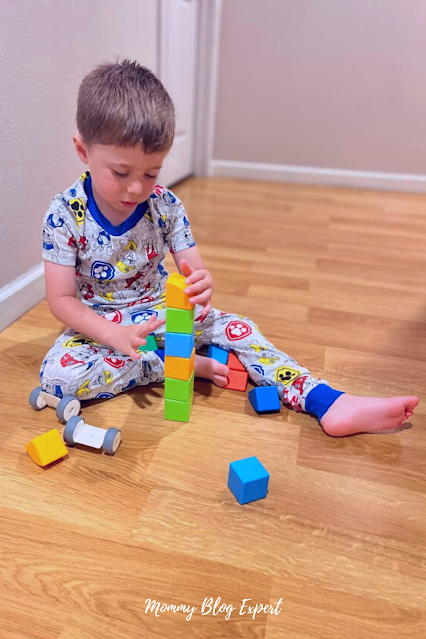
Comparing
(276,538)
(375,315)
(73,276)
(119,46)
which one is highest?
(119,46)

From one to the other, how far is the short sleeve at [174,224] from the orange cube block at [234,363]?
0.23 metres

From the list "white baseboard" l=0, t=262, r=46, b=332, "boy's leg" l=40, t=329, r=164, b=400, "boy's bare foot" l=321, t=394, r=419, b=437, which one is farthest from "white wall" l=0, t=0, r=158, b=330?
"boy's bare foot" l=321, t=394, r=419, b=437

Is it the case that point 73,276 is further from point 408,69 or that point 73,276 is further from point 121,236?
point 408,69

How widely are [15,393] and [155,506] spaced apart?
37 centimetres

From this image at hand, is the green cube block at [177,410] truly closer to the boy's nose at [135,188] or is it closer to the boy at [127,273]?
the boy at [127,273]

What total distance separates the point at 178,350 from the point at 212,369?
0.59 ft

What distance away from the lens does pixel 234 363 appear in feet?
3.19

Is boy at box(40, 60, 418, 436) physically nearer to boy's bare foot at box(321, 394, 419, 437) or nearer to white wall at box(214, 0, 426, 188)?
boy's bare foot at box(321, 394, 419, 437)

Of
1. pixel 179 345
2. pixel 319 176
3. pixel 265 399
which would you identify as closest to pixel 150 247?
pixel 179 345

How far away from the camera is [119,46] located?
1.53 m

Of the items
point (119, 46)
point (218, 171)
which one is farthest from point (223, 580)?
point (218, 171)

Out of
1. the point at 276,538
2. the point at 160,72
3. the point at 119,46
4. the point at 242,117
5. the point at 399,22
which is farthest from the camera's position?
the point at 242,117

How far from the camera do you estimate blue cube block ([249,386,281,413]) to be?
2.90 ft

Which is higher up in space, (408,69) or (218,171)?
(408,69)
